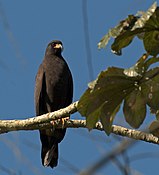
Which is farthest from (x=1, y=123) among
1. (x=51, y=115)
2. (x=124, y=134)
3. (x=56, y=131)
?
(x=56, y=131)

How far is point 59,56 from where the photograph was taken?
676cm

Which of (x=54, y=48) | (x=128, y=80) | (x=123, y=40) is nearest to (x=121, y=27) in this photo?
(x=123, y=40)

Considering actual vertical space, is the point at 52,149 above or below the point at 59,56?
below

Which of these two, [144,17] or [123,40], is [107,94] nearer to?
[123,40]

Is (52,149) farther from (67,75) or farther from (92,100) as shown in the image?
(92,100)

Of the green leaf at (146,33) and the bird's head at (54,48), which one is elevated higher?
the green leaf at (146,33)

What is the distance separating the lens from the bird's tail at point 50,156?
214 inches

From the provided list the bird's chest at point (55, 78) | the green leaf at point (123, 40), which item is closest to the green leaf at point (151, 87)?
the green leaf at point (123, 40)

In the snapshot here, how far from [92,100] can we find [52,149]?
3.55 m

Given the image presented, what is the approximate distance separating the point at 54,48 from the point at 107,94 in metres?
4.93

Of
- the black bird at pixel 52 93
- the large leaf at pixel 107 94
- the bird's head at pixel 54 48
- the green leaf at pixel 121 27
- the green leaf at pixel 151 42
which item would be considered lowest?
the black bird at pixel 52 93

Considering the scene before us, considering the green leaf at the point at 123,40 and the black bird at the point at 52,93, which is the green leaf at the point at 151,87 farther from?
the black bird at the point at 52,93

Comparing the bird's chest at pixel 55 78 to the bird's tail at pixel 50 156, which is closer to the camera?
the bird's tail at pixel 50 156

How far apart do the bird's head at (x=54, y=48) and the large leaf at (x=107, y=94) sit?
4.69 meters
